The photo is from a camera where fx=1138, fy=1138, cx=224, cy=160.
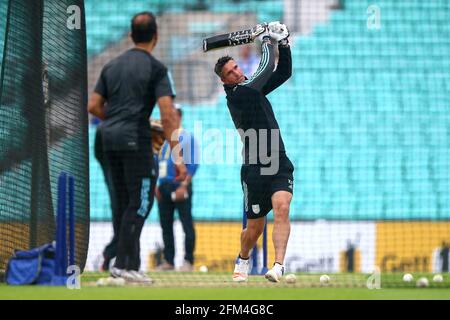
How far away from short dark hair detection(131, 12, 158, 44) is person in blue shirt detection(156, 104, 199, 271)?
405 cm

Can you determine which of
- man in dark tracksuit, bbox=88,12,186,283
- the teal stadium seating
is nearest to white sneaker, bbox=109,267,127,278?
man in dark tracksuit, bbox=88,12,186,283

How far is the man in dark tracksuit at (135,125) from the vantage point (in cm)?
883

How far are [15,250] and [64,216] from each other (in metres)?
1.09

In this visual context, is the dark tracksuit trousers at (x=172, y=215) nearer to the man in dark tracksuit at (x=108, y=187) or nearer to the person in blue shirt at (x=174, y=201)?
the person in blue shirt at (x=174, y=201)

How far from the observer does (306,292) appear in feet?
26.1

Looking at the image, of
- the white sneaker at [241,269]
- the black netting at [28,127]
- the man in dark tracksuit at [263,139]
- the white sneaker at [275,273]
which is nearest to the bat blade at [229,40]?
the man in dark tracksuit at [263,139]

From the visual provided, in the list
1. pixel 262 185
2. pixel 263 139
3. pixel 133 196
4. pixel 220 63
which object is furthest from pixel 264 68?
pixel 133 196

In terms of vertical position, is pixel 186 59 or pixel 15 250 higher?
pixel 186 59

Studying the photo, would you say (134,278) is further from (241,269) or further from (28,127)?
(28,127)

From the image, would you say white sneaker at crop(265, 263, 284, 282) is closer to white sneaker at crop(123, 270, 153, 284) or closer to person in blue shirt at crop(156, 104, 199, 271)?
white sneaker at crop(123, 270, 153, 284)

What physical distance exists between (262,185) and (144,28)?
5.04 feet

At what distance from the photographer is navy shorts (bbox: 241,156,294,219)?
28.8 feet
